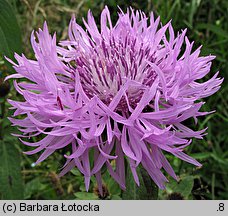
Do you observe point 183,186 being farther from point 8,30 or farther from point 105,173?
point 8,30

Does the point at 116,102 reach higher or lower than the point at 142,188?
higher

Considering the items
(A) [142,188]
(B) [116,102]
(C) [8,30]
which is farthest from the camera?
(C) [8,30]

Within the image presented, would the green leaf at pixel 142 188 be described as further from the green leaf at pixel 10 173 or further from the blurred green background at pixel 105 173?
the green leaf at pixel 10 173

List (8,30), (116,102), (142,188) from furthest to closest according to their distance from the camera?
(8,30), (142,188), (116,102)

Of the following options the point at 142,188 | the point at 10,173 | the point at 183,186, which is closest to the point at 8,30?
the point at 10,173

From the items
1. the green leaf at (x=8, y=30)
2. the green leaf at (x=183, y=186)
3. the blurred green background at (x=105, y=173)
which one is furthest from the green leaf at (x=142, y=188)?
the green leaf at (x=8, y=30)

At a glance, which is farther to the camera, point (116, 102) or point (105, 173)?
point (105, 173)
